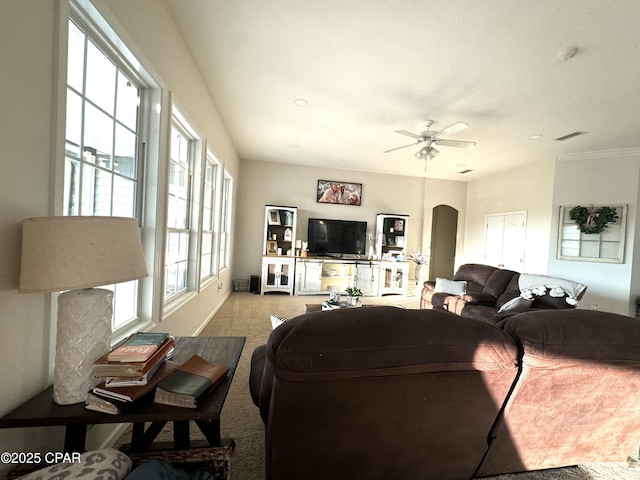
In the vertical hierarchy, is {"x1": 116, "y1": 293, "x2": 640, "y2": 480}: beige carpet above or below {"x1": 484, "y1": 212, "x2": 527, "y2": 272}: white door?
below

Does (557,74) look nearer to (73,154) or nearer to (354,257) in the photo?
(73,154)

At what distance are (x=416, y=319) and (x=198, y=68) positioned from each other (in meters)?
3.02

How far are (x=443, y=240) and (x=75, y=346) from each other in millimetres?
7401

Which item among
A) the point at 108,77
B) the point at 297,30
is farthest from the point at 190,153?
the point at 297,30

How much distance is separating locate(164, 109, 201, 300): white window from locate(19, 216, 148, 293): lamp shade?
5.36 feet

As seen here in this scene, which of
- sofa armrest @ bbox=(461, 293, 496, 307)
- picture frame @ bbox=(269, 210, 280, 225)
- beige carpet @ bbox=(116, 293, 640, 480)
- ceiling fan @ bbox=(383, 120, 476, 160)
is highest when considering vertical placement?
ceiling fan @ bbox=(383, 120, 476, 160)

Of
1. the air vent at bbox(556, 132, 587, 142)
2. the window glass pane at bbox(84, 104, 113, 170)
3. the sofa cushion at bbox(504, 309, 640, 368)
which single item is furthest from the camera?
the air vent at bbox(556, 132, 587, 142)

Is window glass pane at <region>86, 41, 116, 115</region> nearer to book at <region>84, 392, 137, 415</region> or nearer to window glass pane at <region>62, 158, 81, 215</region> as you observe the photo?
window glass pane at <region>62, 158, 81, 215</region>

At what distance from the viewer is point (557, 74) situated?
2.49 m

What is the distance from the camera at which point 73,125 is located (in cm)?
129

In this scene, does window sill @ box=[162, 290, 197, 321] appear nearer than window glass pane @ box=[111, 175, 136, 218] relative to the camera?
No

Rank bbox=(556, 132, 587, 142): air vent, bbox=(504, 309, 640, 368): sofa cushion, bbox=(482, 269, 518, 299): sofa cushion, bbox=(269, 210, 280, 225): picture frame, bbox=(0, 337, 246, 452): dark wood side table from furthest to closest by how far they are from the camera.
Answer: bbox=(269, 210, 280, 225): picture frame < bbox=(556, 132, 587, 142): air vent < bbox=(482, 269, 518, 299): sofa cushion < bbox=(504, 309, 640, 368): sofa cushion < bbox=(0, 337, 246, 452): dark wood side table

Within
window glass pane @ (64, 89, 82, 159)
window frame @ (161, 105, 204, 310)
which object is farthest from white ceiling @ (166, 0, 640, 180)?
window glass pane @ (64, 89, 82, 159)

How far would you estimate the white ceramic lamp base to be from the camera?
915 mm
